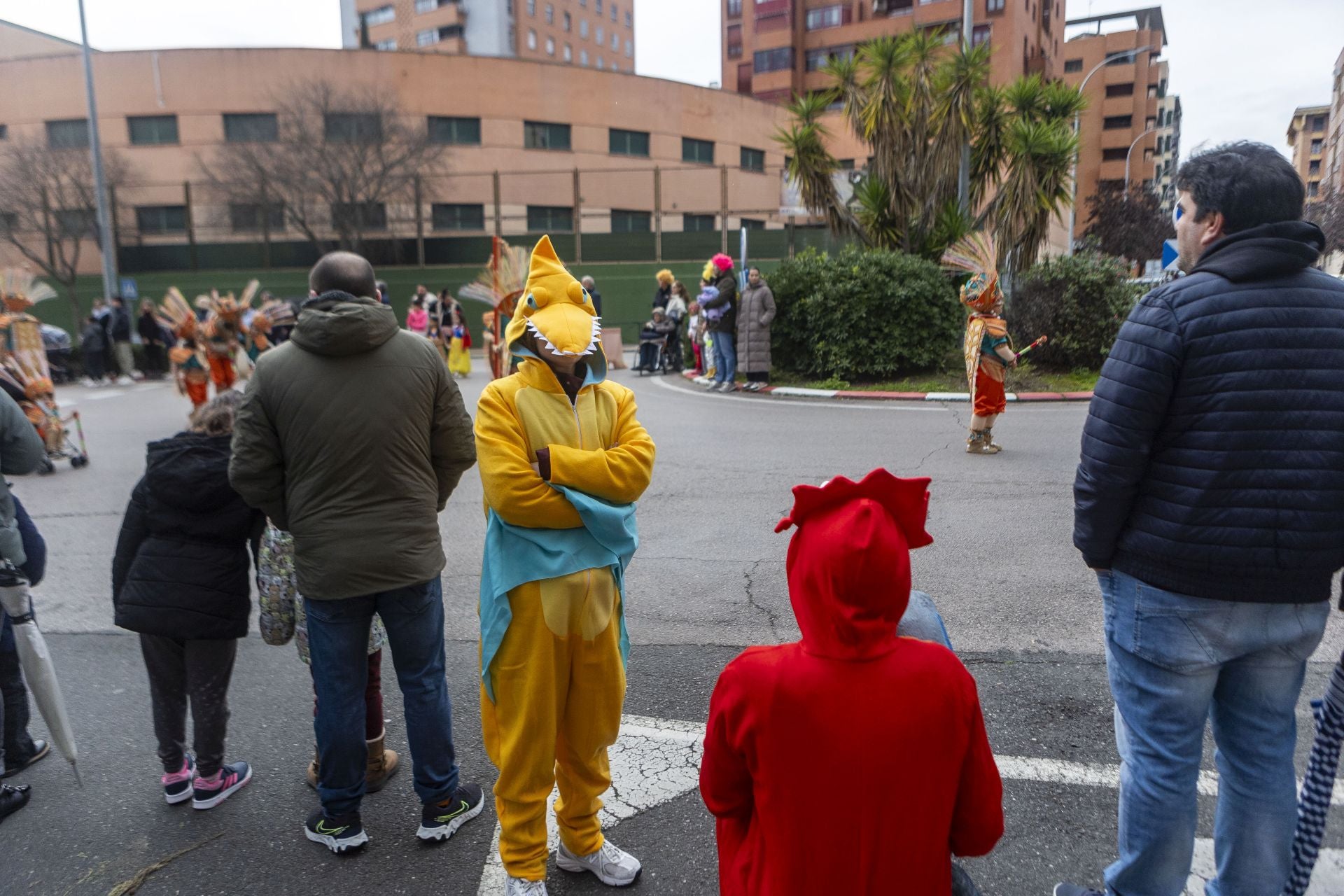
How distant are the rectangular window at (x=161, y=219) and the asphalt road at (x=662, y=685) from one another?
30751mm

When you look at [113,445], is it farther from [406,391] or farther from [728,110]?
[728,110]

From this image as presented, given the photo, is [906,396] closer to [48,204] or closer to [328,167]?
[328,167]

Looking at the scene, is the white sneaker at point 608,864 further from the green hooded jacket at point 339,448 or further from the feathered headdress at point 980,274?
the feathered headdress at point 980,274

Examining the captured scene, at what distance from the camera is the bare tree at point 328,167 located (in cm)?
3238

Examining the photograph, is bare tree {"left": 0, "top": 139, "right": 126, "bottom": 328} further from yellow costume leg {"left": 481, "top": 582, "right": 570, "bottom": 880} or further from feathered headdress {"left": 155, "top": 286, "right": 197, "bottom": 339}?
yellow costume leg {"left": 481, "top": 582, "right": 570, "bottom": 880}

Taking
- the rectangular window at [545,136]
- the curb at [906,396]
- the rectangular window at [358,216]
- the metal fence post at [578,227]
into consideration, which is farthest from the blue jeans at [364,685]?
the rectangular window at [545,136]

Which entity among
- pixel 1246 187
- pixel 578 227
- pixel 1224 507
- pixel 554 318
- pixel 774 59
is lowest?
pixel 1224 507

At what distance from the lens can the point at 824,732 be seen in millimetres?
1622

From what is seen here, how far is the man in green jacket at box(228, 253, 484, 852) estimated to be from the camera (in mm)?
2844

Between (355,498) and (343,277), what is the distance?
72 centimetres

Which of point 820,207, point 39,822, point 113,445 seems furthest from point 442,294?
point 39,822

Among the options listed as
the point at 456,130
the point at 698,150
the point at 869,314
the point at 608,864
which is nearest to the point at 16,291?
the point at 608,864

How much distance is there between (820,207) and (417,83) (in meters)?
25.7

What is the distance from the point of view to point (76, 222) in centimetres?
3222
